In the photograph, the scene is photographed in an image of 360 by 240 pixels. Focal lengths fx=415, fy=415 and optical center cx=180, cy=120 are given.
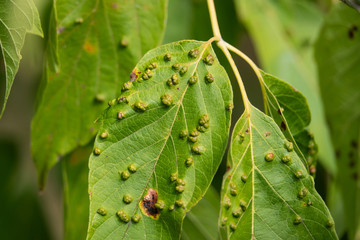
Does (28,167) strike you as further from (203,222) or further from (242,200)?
(242,200)

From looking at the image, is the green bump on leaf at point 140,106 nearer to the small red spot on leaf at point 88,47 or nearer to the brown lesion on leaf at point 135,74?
the brown lesion on leaf at point 135,74

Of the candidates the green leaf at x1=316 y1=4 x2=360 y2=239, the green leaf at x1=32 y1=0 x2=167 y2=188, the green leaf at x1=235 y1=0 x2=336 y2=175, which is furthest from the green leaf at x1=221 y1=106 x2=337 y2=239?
the green leaf at x1=235 y1=0 x2=336 y2=175

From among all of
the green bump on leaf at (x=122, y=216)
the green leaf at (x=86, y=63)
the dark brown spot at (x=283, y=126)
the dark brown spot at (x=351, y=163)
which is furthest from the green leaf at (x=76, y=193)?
the dark brown spot at (x=351, y=163)

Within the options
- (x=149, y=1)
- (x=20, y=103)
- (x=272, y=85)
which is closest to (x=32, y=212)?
(x=20, y=103)

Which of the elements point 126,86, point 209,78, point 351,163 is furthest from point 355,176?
point 126,86

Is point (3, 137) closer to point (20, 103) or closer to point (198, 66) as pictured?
point (20, 103)

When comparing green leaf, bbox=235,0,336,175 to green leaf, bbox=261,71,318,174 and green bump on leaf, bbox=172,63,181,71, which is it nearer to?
green leaf, bbox=261,71,318,174

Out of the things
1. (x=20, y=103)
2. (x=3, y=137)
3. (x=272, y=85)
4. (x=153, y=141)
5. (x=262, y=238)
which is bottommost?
(x=3, y=137)
